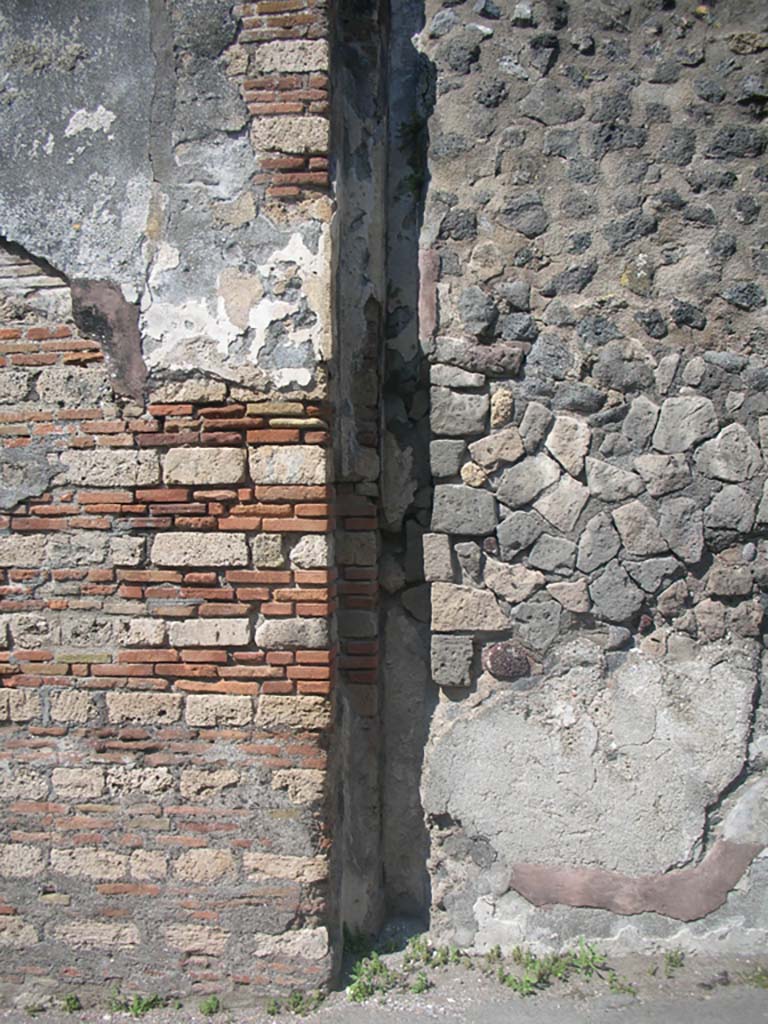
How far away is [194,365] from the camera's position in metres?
2.87

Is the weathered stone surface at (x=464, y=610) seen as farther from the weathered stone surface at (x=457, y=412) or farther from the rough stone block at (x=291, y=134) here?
the rough stone block at (x=291, y=134)

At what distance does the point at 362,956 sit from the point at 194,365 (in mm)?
2352

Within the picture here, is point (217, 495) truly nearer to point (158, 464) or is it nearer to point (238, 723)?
point (158, 464)

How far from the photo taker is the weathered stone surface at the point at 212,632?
9.45 feet

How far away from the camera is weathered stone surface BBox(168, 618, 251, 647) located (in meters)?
2.88

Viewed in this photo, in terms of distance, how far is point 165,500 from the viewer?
9.53 ft

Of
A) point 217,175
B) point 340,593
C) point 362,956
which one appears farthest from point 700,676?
point 217,175

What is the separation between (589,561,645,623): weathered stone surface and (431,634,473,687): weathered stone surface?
1.76 feet

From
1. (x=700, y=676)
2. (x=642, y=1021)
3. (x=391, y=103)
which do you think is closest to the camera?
(x=642, y=1021)

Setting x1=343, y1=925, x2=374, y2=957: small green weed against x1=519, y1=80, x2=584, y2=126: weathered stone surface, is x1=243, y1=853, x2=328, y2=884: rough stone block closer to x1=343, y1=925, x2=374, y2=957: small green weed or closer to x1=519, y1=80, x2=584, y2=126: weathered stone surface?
x1=343, y1=925, x2=374, y2=957: small green weed

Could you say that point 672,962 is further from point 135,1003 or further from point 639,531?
point 135,1003

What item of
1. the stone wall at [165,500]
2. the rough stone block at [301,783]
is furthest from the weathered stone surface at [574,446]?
the rough stone block at [301,783]

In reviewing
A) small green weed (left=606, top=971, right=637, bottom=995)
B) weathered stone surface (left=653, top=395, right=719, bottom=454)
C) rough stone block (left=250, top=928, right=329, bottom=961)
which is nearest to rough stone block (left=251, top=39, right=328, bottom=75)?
weathered stone surface (left=653, top=395, right=719, bottom=454)

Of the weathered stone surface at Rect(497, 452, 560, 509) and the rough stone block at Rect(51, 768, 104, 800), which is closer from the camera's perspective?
the rough stone block at Rect(51, 768, 104, 800)
